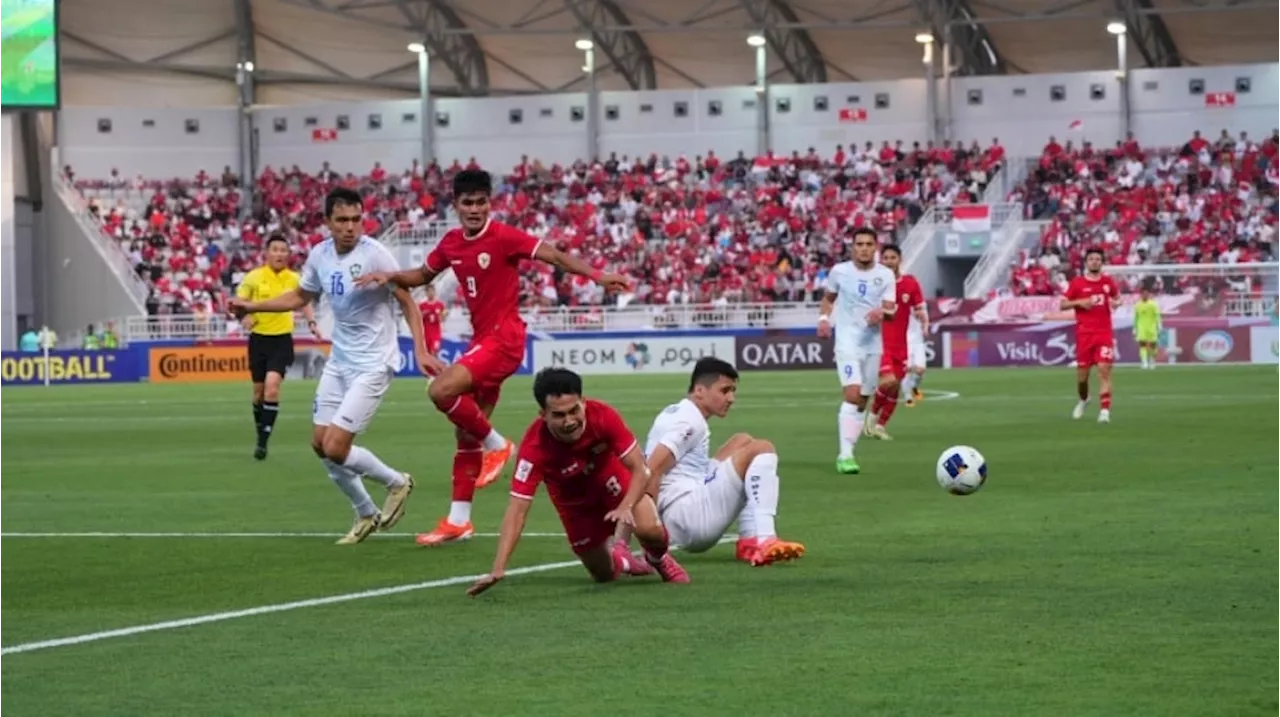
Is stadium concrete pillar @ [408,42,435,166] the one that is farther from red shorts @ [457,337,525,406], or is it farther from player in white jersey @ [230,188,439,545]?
red shorts @ [457,337,525,406]

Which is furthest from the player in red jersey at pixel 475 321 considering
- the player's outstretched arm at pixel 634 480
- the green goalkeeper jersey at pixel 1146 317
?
the green goalkeeper jersey at pixel 1146 317

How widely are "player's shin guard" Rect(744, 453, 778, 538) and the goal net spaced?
40708 mm

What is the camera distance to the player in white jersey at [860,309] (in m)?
21.8

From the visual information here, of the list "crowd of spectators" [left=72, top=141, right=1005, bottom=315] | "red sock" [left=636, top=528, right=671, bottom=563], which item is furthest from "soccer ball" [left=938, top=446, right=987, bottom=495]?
"crowd of spectators" [left=72, top=141, right=1005, bottom=315]

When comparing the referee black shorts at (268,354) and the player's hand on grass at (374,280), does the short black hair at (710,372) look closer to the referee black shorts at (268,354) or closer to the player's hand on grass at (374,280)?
the player's hand on grass at (374,280)

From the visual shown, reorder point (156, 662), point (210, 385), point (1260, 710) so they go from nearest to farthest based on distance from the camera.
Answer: point (1260, 710), point (156, 662), point (210, 385)

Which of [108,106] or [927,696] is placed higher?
[108,106]

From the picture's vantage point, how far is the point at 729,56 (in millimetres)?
75688

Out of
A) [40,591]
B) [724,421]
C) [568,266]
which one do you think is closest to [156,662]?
[40,591]

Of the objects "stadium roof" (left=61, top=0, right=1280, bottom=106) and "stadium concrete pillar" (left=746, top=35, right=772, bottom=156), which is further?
"stadium concrete pillar" (left=746, top=35, right=772, bottom=156)

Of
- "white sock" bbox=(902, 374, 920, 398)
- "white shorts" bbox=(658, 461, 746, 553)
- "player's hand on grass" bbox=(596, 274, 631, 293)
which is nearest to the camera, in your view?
"white shorts" bbox=(658, 461, 746, 553)

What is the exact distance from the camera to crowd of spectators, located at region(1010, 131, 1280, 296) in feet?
194

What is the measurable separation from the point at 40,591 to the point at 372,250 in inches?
155

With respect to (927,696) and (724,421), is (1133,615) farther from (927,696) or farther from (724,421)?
(724,421)
